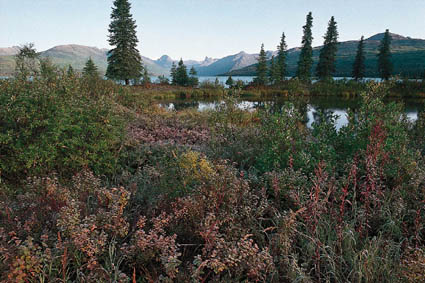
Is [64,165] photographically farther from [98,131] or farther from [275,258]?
[275,258]

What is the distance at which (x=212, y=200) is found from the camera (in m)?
2.75

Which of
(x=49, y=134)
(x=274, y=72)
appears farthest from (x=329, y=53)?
→ (x=49, y=134)

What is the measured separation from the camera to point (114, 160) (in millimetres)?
5465

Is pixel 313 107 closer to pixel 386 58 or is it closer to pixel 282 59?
pixel 282 59

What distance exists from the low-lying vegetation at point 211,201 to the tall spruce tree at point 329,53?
42.4 metres

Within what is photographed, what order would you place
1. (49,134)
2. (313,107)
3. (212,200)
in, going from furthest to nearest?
(313,107) < (49,134) < (212,200)

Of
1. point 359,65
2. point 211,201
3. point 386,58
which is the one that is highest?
point 386,58

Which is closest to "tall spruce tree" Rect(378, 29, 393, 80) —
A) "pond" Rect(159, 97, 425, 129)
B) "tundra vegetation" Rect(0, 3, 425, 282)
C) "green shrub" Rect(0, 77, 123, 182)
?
"pond" Rect(159, 97, 425, 129)

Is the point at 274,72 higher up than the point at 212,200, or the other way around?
the point at 274,72

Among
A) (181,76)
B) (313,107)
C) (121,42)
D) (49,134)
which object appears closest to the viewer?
(49,134)

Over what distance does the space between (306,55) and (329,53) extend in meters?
4.67

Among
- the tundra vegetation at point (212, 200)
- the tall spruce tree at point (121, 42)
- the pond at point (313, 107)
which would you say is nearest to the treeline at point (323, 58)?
the pond at point (313, 107)

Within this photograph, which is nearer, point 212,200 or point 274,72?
point 212,200

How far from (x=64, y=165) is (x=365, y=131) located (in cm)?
569
